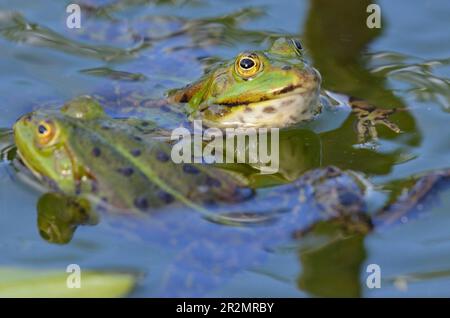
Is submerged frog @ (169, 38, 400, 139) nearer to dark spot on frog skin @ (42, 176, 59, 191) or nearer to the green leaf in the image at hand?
dark spot on frog skin @ (42, 176, 59, 191)

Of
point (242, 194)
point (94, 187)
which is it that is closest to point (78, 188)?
point (94, 187)

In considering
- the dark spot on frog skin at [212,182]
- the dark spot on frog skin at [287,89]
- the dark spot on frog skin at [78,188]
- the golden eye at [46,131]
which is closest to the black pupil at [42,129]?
the golden eye at [46,131]

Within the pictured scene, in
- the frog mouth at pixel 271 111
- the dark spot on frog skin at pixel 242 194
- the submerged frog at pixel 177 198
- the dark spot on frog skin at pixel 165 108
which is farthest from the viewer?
the dark spot on frog skin at pixel 165 108

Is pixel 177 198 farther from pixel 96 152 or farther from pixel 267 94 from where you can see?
pixel 267 94

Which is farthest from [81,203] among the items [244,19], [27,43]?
[244,19]

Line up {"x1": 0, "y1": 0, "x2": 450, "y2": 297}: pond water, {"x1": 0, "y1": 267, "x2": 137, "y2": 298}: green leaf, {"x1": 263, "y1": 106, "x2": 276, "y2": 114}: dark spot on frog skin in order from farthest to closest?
{"x1": 263, "y1": 106, "x2": 276, "y2": 114}: dark spot on frog skin < {"x1": 0, "y1": 0, "x2": 450, "y2": 297}: pond water < {"x1": 0, "y1": 267, "x2": 137, "y2": 298}: green leaf

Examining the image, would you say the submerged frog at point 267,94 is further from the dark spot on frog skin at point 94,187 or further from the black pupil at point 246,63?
the dark spot on frog skin at point 94,187

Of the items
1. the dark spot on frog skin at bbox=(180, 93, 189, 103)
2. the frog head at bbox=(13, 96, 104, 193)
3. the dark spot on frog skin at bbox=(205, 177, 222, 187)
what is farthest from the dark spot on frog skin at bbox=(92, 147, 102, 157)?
the dark spot on frog skin at bbox=(180, 93, 189, 103)
